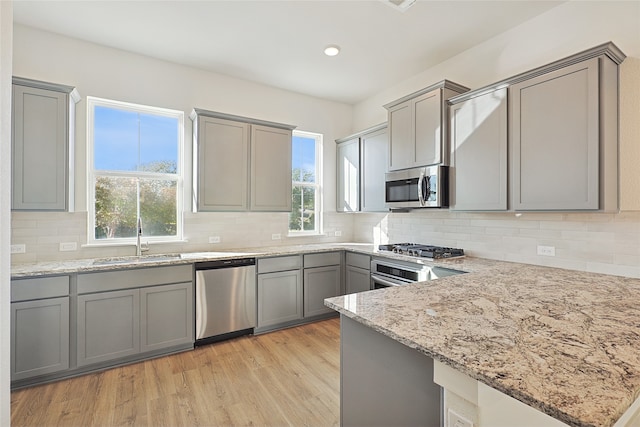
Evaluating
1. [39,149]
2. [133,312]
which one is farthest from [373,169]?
[39,149]

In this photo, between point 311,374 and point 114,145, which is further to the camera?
point 114,145

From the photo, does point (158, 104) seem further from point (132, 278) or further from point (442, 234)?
point (442, 234)

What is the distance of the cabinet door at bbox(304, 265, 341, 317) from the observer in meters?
3.81

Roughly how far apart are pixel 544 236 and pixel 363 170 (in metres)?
2.22

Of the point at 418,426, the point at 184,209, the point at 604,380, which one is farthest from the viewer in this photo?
the point at 184,209

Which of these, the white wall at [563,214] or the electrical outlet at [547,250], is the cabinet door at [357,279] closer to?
the white wall at [563,214]

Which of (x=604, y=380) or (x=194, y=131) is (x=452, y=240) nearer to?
(x=604, y=380)

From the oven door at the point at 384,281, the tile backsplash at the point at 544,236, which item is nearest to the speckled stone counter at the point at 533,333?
the tile backsplash at the point at 544,236

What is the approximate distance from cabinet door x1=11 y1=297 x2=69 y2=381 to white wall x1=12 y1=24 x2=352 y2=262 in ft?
2.19

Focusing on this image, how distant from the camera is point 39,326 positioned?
2.41m

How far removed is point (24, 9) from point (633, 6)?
15.8 ft

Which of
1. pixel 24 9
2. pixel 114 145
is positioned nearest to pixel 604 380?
pixel 114 145

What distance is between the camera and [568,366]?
87 centimetres

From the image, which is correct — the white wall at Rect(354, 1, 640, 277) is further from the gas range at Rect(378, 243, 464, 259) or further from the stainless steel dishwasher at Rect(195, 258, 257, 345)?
the stainless steel dishwasher at Rect(195, 258, 257, 345)
